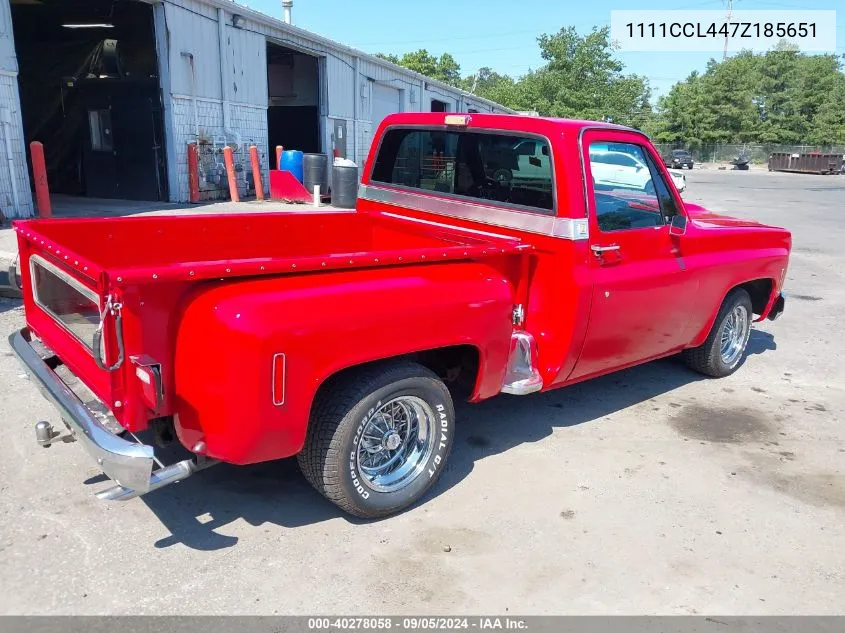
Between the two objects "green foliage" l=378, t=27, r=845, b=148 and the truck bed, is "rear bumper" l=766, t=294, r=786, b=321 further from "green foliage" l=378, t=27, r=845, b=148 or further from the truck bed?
"green foliage" l=378, t=27, r=845, b=148

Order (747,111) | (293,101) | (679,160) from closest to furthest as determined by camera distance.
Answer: (293,101) < (679,160) < (747,111)

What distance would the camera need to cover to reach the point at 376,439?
3.37 meters

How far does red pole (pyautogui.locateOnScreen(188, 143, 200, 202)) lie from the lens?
1449cm

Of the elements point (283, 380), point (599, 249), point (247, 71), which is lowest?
point (283, 380)

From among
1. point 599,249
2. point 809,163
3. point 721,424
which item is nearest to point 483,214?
point 599,249

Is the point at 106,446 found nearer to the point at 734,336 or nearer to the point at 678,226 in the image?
the point at 678,226

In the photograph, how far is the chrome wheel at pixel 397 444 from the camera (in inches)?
131

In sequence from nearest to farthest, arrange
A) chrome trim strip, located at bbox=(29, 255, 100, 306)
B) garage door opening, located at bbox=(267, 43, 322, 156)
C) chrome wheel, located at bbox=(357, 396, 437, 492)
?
chrome trim strip, located at bbox=(29, 255, 100, 306) → chrome wheel, located at bbox=(357, 396, 437, 492) → garage door opening, located at bbox=(267, 43, 322, 156)

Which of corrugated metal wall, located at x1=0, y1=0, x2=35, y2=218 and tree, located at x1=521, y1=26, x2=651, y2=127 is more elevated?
tree, located at x1=521, y1=26, x2=651, y2=127

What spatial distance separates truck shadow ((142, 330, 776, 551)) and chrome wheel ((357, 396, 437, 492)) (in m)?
0.23

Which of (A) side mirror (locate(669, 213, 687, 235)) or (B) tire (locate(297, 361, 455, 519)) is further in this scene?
(A) side mirror (locate(669, 213, 687, 235))
